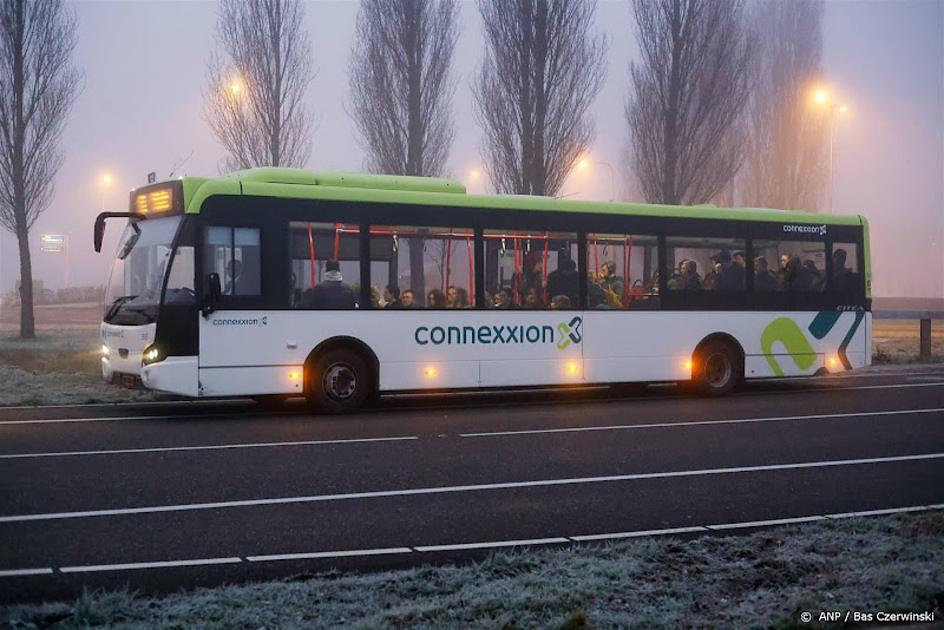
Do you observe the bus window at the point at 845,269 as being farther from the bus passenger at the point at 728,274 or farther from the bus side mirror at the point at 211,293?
the bus side mirror at the point at 211,293

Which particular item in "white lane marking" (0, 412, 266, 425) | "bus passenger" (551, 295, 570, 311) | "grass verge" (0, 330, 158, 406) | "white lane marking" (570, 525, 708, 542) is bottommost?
"white lane marking" (570, 525, 708, 542)

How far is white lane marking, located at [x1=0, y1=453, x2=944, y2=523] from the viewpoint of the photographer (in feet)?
28.3

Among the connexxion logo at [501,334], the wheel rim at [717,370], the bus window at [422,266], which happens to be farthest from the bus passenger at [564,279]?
the wheel rim at [717,370]

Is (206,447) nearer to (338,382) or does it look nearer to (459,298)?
(338,382)

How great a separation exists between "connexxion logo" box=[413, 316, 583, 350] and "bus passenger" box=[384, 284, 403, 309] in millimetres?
466

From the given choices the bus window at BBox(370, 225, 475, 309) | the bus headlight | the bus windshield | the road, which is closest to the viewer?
the road

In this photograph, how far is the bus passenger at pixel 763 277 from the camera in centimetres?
1936

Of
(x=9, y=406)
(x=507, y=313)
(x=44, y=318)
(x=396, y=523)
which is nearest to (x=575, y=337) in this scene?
(x=507, y=313)

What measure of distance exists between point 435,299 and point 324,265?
176 cm

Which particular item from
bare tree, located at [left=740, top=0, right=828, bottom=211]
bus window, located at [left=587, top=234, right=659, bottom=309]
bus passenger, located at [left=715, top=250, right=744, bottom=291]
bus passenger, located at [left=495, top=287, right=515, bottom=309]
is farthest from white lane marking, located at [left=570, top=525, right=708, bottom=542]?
bare tree, located at [left=740, top=0, right=828, bottom=211]

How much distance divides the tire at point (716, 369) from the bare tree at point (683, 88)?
52.3 feet

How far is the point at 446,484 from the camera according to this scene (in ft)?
32.7

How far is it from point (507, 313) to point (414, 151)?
722 inches

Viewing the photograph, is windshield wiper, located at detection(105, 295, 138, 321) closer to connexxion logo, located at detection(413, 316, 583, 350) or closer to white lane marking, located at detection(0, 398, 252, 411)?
A: white lane marking, located at detection(0, 398, 252, 411)
